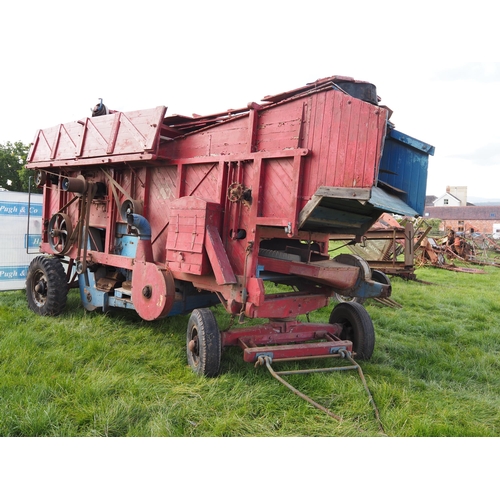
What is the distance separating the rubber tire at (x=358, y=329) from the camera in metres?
5.14

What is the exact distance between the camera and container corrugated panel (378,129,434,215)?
4.35 m

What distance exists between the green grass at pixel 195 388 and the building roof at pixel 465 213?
163ft

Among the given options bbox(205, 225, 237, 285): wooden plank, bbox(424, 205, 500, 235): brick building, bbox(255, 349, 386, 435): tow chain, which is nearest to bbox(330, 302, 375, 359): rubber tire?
bbox(255, 349, 386, 435): tow chain

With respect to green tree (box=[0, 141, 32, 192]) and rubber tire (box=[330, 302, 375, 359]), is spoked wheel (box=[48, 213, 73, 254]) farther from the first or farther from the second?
green tree (box=[0, 141, 32, 192])

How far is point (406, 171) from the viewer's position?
440 cm

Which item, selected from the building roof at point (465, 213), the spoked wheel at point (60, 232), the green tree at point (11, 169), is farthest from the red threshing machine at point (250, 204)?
the building roof at point (465, 213)

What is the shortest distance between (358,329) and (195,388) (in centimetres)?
225

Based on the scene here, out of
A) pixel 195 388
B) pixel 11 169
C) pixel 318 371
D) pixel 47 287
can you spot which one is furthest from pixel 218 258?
pixel 11 169

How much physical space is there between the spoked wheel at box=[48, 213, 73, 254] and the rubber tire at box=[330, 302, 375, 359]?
4.55 m

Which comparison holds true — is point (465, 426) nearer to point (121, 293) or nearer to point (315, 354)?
point (315, 354)

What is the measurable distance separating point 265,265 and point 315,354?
1.15m

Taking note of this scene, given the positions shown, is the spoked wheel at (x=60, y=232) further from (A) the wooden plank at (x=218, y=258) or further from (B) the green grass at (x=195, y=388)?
(A) the wooden plank at (x=218, y=258)

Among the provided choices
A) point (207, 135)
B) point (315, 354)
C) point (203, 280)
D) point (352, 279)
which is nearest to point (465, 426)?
point (315, 354)

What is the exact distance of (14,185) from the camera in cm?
2927
